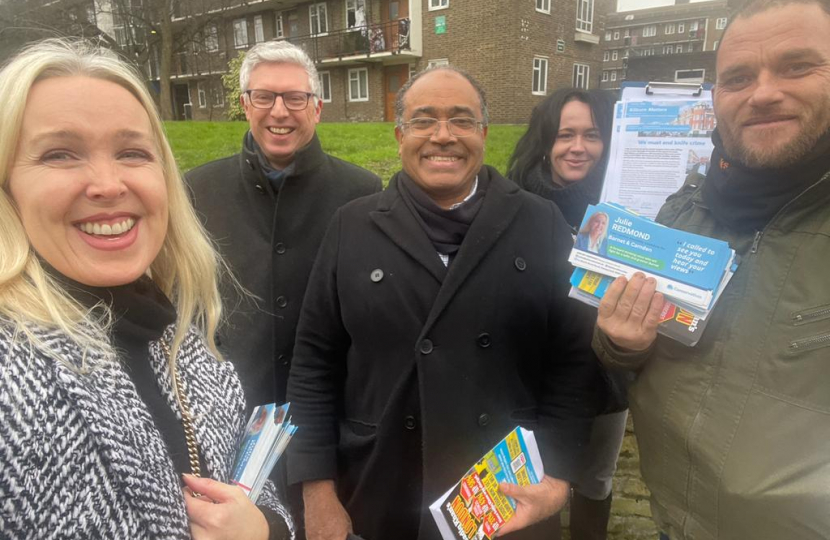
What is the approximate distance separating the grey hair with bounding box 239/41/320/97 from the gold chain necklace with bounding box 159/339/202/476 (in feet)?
6.05

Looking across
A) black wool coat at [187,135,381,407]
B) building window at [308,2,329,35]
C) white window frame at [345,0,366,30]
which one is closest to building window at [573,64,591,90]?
white window frame at [345,0,366,30]

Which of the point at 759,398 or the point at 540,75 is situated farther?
the point at 540,75

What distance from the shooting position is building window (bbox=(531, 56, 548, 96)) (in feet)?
63.3

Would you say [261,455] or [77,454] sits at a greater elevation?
[77,454]

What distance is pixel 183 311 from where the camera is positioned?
1.61 metres

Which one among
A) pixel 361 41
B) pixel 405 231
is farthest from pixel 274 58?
pixel 361 41

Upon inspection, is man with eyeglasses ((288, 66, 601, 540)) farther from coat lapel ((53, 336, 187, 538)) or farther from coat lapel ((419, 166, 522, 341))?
coat lapel ((53, 336, 187, 538))

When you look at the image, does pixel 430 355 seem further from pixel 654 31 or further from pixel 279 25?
pixel 654 31

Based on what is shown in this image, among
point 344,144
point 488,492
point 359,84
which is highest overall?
point 359,84

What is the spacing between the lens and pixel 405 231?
6.34 feet

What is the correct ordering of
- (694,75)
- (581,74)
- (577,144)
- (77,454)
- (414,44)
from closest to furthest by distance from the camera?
(77,454) < (577,144) < (694,75) < (414,44) < (581,74)

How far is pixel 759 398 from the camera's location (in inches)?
53.9

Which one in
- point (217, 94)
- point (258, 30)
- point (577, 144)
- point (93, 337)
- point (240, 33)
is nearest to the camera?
point (93, 337)

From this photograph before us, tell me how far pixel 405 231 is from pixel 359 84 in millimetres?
23629
